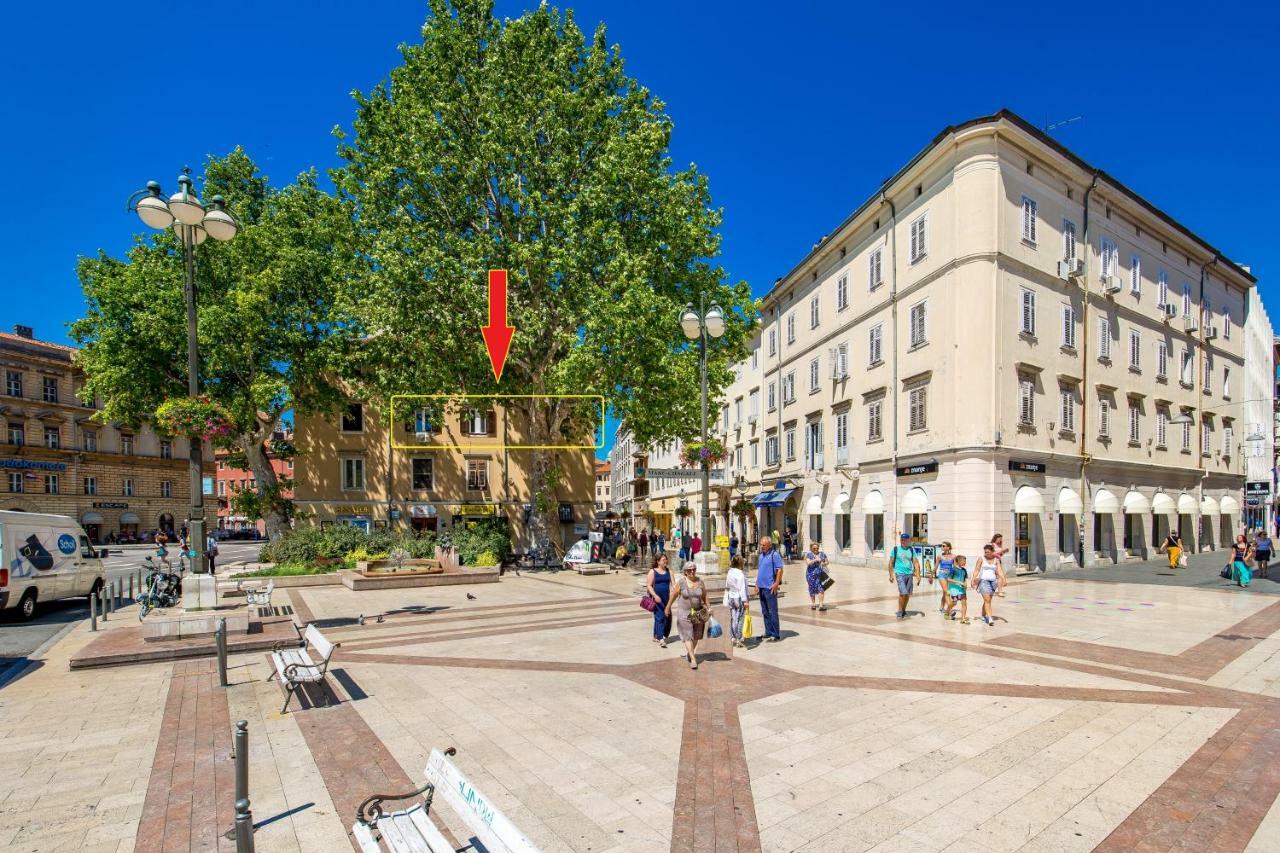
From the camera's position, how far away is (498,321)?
23.1m

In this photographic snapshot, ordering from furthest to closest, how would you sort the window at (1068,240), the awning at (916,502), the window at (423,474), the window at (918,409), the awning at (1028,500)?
the window at (423,474), the window at (1068,240), the window at (918,409), the awning at (916,502), the awning at (1028,500)

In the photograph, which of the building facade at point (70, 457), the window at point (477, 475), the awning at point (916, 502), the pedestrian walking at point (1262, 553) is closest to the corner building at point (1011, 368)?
the awning at point (916, 502)

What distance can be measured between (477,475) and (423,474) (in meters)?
2.91

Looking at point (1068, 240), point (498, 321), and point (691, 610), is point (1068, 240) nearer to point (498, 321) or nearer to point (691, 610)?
point (498, 321)

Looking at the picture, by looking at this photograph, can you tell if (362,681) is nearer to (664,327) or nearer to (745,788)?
(745,788)

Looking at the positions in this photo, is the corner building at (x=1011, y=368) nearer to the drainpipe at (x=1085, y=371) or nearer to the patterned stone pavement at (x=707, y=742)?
the drainpipe at (x=1085, y=371)

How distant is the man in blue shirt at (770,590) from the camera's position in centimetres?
1160

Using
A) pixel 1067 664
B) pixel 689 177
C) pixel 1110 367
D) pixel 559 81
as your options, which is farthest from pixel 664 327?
pixel 1110 367

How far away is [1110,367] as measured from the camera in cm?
2864

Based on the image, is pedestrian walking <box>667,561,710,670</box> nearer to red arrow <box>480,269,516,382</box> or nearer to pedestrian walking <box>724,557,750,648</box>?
pedestrian walking <box>724,557,750,648</box>

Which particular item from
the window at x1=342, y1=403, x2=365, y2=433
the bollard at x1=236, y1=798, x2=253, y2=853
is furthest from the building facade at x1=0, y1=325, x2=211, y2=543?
the bollard at x1=236, y1=798, x2=253, y2=853

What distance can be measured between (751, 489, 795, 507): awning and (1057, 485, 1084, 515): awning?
12.7 metres

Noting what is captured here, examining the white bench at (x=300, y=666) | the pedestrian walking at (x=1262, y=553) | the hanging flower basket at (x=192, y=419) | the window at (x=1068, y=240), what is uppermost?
the window at (x=1068, y=240)

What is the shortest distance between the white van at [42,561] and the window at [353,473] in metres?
17.6
